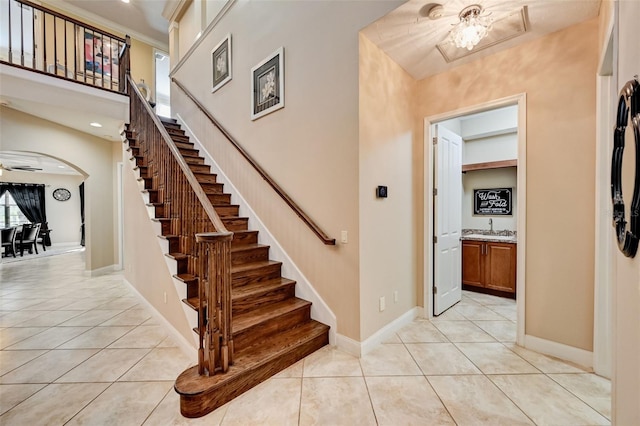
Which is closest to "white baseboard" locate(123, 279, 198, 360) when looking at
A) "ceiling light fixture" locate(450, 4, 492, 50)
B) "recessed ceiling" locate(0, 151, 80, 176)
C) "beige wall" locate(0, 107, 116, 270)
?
"beige wall" locate(0, 107, 116, 270)

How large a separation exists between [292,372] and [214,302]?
34.7 inches

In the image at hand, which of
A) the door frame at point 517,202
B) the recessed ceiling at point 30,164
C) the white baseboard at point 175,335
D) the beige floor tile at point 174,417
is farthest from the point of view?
the recessed ceiling at point 30,164

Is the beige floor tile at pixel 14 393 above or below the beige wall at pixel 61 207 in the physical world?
below

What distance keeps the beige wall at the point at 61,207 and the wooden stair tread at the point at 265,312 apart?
11867 mm

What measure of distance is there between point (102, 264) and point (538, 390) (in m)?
7.25

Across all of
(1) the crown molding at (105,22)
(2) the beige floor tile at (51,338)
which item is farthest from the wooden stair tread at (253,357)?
(1) the crown molding at (105,22)

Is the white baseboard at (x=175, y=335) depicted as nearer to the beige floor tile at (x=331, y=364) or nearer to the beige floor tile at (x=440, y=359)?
the beige floor tile at (x=331, y=364)

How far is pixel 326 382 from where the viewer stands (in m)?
1.98

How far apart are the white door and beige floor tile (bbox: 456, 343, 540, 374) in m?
0.70

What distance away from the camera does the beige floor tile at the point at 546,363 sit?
2.10 metres

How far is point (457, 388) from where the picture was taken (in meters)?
1.91

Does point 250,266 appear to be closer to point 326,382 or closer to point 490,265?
point 326,382

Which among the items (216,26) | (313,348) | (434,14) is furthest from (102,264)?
(434,14)

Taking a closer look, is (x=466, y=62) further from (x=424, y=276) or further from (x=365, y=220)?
(x=424, y=276)
